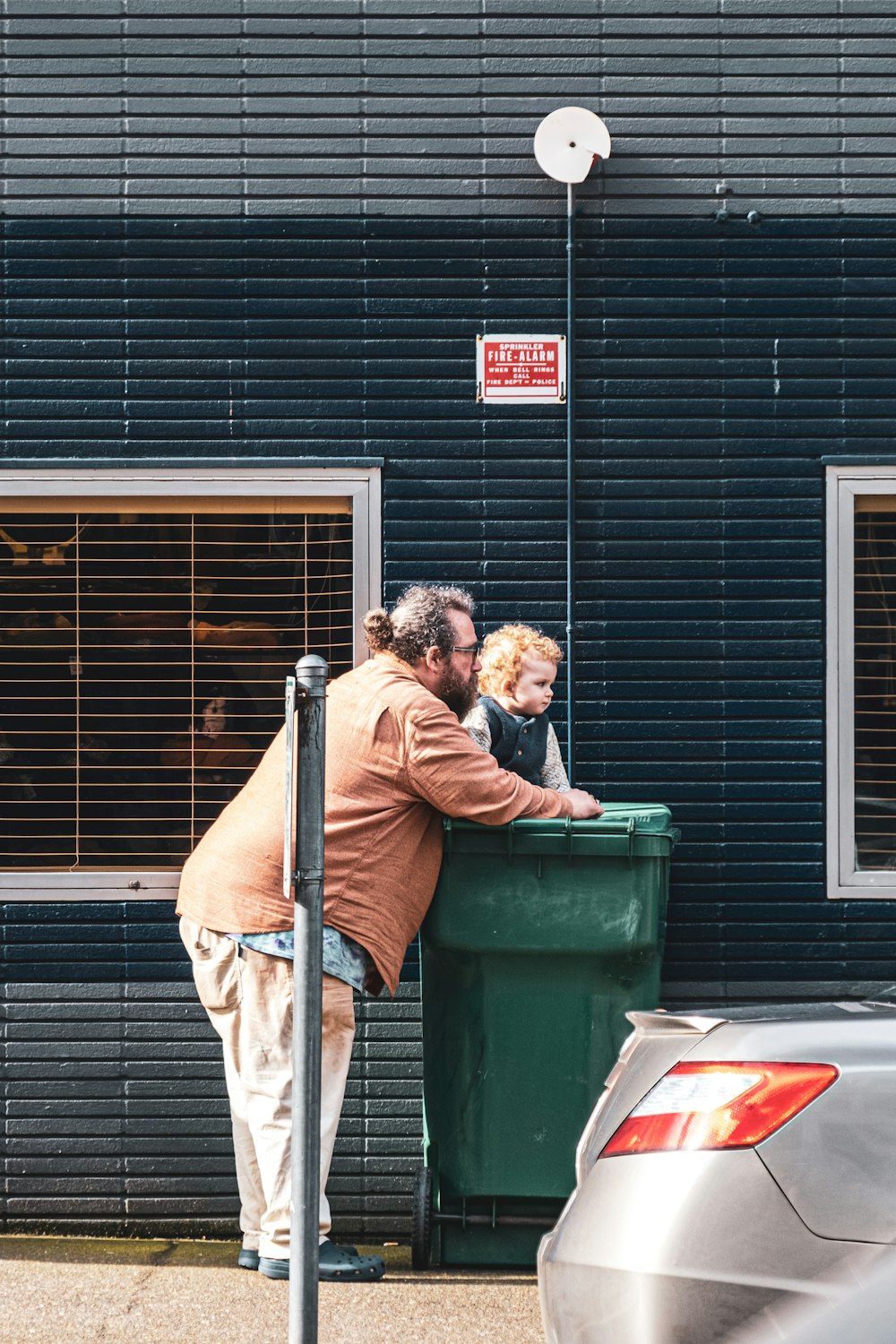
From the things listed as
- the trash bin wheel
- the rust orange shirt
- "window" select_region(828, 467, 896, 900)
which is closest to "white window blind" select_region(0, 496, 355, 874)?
the rust orange shirt

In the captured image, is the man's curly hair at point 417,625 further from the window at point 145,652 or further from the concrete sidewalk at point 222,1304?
the concrete sidewalk at point 222,1304

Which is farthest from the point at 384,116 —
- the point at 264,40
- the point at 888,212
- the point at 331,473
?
the point at 888,212

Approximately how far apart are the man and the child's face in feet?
0.88

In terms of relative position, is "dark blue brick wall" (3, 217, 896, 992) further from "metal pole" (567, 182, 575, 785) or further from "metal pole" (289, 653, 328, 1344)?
"metal pole" (289, 653, 328, 1344)

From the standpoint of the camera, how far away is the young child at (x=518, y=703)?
4.46 m

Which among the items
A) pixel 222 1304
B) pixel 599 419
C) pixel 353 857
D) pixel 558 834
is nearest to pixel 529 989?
pixel 558 834

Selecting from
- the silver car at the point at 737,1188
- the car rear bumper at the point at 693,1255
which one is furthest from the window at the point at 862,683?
the car rear bumper at the point at 693,1255

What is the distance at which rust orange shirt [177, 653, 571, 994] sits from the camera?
3988mm

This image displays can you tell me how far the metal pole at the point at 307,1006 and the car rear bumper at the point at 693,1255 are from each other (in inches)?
20.4

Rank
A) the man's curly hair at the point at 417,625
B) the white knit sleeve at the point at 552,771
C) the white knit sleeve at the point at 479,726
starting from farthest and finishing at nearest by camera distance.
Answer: the white knit sleeve at the point at 552,771 < the white knit sleeve at the point at 479,726 < the man's curly hair at the point at 417,625

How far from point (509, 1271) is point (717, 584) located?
239 cm

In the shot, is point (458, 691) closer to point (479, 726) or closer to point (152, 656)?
point (479, 726)

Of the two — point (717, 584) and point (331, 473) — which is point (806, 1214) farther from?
point (331, 473)

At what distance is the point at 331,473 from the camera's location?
4.95 m
